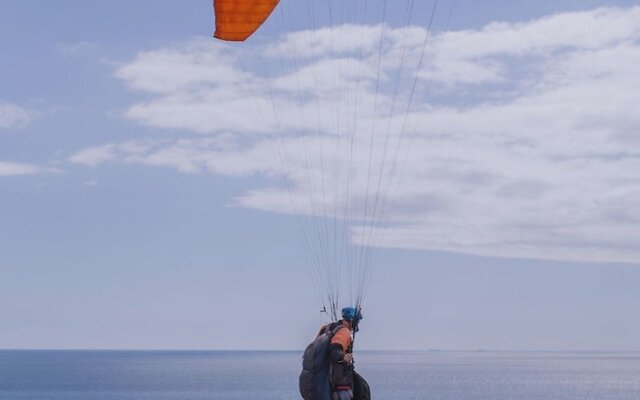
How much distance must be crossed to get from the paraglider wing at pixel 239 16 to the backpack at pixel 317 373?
414cm

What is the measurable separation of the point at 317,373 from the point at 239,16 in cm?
458

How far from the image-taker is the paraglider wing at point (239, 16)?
13.4m

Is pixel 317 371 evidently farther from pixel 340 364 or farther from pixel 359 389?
pixel 359 389

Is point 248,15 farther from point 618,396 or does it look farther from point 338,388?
point 618,396

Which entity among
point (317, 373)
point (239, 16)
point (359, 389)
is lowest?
point (359, 389)

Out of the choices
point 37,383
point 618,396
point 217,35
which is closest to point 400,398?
point 618,396

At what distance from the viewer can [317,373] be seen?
12617 millimetres

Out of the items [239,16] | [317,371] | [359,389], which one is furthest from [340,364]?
[239,16]

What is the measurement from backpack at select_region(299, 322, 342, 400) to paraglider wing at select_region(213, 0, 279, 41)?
4138 mm

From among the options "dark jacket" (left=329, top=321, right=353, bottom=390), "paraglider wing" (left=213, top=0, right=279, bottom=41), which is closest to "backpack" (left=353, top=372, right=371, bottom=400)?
"dark jacket" (left=329, top=321, right=353, bottom=390)

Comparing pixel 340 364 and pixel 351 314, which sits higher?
pixel 351 314

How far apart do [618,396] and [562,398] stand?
434 inches

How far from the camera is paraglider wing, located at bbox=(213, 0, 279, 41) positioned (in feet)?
44.0

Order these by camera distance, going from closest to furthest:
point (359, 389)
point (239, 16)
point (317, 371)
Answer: point (317, 371) → point (359, 389) → point (239, 16)
